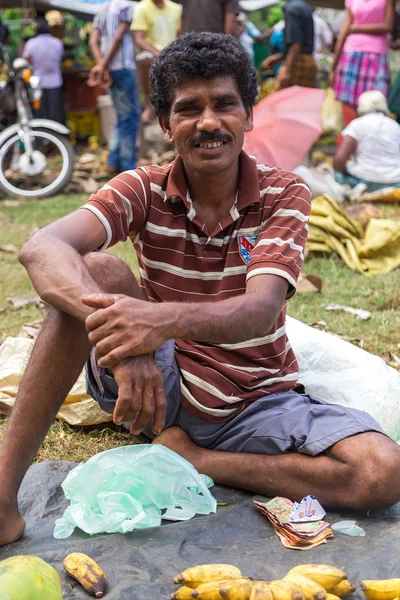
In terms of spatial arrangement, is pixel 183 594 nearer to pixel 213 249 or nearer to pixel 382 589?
pixel 382 589

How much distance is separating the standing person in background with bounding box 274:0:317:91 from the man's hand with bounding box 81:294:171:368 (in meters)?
7.02

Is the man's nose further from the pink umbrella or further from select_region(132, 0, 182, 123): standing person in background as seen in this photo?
select_region(132, 0, 182, 123): standing person in background

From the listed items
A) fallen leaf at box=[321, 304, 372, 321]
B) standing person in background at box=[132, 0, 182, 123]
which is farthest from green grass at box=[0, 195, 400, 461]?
standing person in background at box=[132, 0, 182, 123]

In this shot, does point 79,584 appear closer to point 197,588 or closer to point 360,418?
point 197,588

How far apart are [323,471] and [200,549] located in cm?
47

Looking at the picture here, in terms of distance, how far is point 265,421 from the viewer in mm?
2594

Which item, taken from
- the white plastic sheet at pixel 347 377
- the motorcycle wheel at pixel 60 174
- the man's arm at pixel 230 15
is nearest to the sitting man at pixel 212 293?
the white plastic sheet at pixel 347 377

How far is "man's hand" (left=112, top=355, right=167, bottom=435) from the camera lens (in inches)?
81.5

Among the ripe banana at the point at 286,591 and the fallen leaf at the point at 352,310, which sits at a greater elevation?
the ripe banana at the point at 286,591

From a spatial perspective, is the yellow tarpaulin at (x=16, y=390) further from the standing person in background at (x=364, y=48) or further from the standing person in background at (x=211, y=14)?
the standing person in background at (x=364, y=48)

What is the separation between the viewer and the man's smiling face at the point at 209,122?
2594mm

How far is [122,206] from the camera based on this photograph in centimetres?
258

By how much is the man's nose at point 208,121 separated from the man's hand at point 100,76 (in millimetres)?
6071

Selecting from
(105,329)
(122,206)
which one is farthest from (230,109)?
(105,329)
